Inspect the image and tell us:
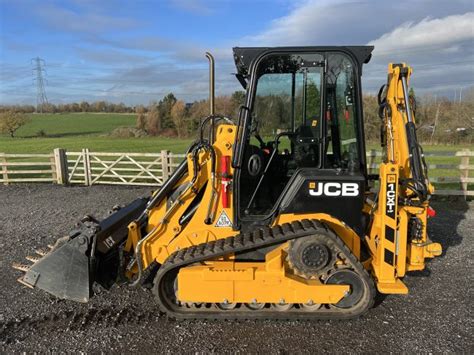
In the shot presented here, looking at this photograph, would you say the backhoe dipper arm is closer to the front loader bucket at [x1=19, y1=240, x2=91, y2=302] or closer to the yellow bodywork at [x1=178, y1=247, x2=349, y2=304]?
the yellow bodywork at [x1=178, y1=247, x2=349, y2=304]

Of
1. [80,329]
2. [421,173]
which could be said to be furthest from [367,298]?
[80,329]

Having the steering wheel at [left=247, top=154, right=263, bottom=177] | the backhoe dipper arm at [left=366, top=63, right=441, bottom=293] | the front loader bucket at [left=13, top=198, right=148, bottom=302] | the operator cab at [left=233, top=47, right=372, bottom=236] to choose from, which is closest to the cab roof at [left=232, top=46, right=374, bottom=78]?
the operator cab at [left=233, top=47, right=372, bottom=236]

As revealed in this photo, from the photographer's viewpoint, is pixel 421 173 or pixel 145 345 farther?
pixel 421 173

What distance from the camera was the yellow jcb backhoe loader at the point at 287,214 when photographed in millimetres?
3914

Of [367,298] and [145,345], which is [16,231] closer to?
[145,345]

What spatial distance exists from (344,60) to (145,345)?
346cm

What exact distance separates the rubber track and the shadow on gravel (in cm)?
299

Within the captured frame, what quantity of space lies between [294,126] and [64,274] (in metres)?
2.97

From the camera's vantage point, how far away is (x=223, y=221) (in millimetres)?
4180

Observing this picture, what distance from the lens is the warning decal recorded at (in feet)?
13.7

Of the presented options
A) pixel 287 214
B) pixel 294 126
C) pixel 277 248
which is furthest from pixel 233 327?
pixel 294 126

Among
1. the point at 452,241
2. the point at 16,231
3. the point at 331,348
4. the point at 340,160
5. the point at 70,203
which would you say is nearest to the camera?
the point at 331,348

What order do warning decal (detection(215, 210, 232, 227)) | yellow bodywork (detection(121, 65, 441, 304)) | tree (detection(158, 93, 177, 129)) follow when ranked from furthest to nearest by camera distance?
tree (detection(158, 93, 177, 129))
warning decal (detection(215, 210, 232, 227))
yellow bodywork (detection(121, 65, 441, 304))

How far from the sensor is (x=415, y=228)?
400 centimetres
